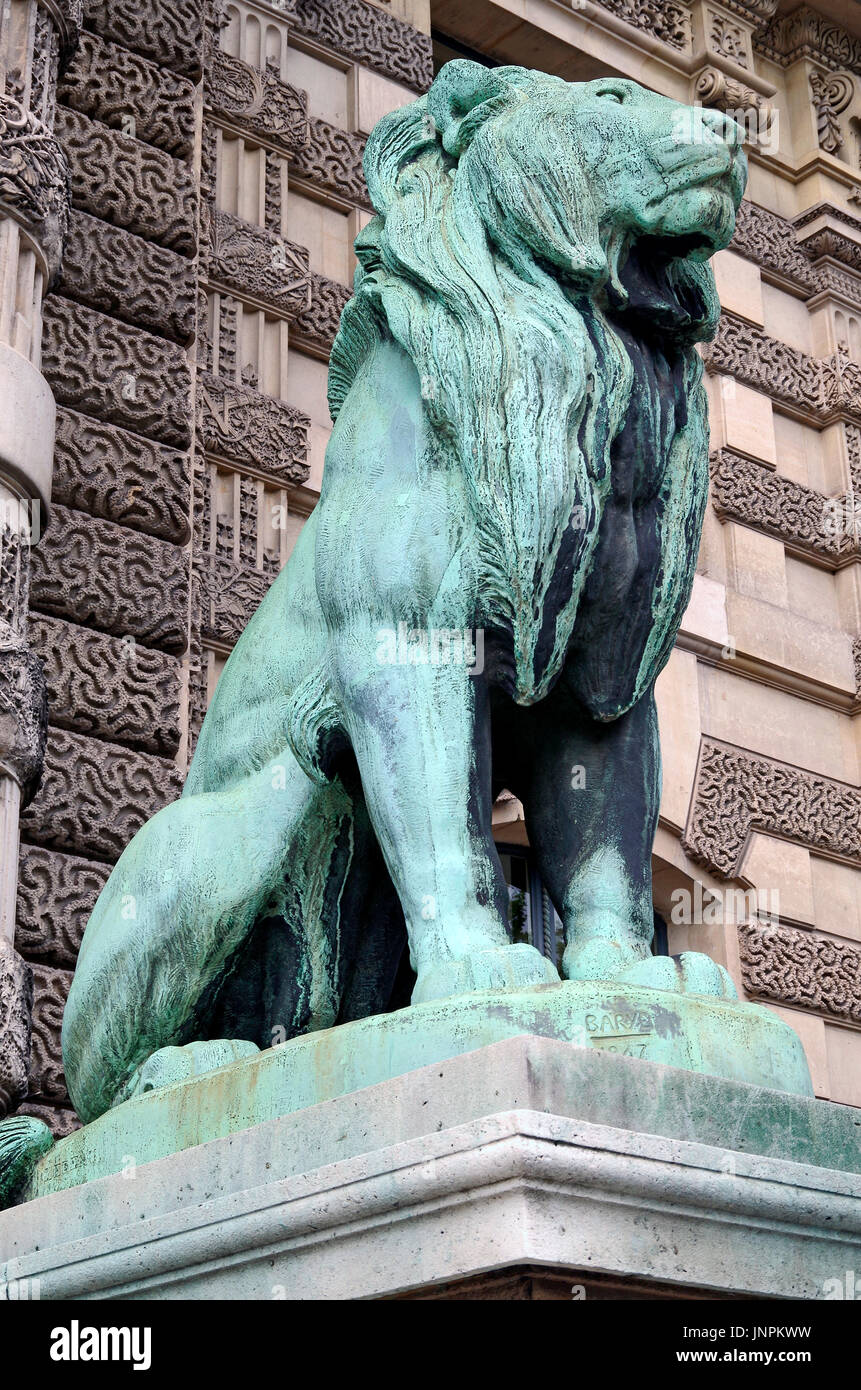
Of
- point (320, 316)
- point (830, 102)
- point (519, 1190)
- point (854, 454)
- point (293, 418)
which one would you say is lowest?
point (519, 1190)

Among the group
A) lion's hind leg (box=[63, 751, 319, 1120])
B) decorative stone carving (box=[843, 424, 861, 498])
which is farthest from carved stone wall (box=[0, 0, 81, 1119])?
decorative stone carving (box=[843, 424, 861, 498])

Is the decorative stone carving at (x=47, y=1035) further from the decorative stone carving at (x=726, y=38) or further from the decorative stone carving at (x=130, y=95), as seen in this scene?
the decorative stone carving at (x=726, y=38)

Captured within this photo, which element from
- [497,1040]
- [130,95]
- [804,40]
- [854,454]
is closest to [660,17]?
[804,40]

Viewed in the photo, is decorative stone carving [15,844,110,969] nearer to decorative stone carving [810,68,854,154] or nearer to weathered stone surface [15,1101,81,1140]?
weathered stone surface [15,1101,81,1140]

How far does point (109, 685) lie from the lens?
6477 millimetres

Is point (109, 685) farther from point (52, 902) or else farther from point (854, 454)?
point (854, 454)

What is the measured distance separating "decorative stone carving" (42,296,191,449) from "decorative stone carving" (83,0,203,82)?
1.30 metres

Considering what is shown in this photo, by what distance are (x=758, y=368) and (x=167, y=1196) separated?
8.00 metres

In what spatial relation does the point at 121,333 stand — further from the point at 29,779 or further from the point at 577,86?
the point at 577,86

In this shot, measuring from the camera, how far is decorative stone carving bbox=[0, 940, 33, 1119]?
4.91 m

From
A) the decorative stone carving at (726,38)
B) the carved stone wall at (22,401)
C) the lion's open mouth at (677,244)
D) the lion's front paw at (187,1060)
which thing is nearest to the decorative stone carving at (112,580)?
the carved stone wall at (22,401)

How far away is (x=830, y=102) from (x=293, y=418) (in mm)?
4932

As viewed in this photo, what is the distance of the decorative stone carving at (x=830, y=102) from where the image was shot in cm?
1077

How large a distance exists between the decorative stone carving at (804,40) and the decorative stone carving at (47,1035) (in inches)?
293
